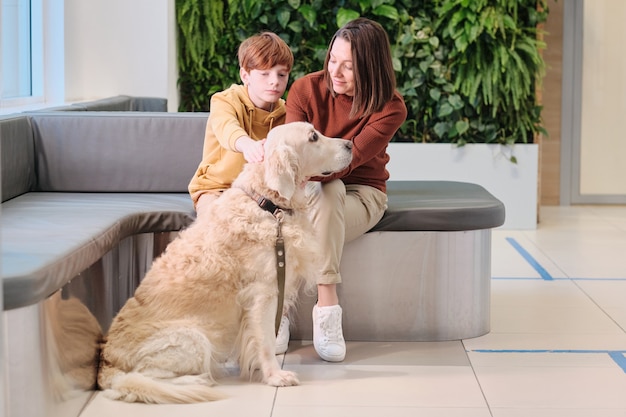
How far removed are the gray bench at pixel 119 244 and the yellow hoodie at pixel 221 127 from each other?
14 centimetres

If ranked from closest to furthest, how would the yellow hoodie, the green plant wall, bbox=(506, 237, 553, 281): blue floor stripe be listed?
1. the yellow hoodie
2. bbox=(506, 237, 553, 281): blue floor stripe
3. the green plant wall

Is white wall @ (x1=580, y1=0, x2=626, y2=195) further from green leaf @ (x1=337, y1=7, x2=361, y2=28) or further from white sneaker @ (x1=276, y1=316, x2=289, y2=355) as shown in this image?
white sneaker @ (x1=276, y1=316, x2=289, y2=355)

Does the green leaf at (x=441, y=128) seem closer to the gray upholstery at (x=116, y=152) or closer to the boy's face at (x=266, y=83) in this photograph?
the gray upholstery at (x=116, y=152)

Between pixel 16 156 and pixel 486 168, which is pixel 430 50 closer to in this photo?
pixel 486 168

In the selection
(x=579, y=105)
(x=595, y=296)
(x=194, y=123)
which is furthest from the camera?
(x=579, y=105)

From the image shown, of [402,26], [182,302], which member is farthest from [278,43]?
[402,26]

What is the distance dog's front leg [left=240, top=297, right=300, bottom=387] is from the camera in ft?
9.43

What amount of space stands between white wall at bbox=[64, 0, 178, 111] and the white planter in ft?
5.56

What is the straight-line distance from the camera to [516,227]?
6340 millimetres

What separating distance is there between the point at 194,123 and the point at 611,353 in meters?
1.98

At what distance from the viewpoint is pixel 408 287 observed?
346 centimetres

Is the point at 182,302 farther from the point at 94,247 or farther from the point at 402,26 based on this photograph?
the point at 402,26

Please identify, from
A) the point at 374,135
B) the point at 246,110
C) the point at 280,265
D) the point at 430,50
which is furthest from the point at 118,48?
the point at 280,265

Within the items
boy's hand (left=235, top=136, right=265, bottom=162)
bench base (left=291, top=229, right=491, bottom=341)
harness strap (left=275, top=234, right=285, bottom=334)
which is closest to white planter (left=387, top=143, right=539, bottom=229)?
bench base (left=291, top=229, right=491, bottom=341)
